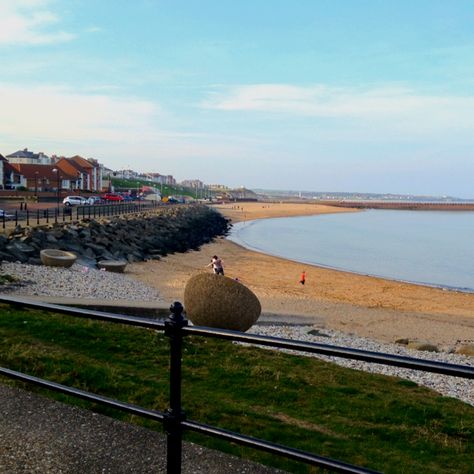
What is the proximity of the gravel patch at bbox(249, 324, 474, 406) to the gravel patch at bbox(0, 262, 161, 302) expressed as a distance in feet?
16.4

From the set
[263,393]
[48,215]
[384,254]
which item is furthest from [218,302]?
[384,254]

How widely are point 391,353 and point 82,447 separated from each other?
5168mm

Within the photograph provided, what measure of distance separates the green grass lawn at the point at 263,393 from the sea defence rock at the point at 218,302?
79.4 inches

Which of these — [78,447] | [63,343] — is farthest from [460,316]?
[78,447]

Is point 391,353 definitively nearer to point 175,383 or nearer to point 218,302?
point 218,302

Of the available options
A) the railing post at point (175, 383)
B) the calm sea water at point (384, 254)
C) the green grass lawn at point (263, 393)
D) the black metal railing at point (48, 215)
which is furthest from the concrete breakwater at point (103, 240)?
the railing post at point (175, 383)

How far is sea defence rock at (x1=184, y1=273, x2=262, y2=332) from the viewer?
11.2 meters

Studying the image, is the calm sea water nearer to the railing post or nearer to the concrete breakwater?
the concrete breakwater

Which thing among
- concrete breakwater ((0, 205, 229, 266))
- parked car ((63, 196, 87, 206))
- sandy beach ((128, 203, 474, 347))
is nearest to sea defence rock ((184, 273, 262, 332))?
sandy beach ((128, 203, 474, 347))

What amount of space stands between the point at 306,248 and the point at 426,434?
46.6m

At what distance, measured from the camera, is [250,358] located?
27.5 feet

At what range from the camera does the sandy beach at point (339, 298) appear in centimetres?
1827

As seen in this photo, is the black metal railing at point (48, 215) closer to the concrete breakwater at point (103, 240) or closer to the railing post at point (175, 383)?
the concrete breakwater at point (103, 240)

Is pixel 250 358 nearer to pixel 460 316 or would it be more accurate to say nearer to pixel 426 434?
pixel 426 434
